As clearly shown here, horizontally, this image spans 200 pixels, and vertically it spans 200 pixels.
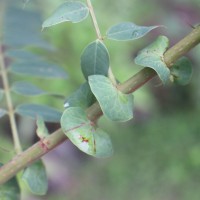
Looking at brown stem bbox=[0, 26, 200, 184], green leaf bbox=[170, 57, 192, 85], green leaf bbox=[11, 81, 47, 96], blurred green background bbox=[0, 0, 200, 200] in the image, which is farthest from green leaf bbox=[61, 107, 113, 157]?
blurred green background bbox=[0, 0, 200, 200]

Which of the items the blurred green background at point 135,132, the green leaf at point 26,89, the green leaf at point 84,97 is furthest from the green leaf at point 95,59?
the blurred green background at point 135,132

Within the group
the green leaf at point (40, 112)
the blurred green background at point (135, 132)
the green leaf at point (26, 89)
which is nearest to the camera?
the green leaf at point (40, 112)

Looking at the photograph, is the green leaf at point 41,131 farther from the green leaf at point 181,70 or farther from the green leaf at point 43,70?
the green leaf at point 43,70

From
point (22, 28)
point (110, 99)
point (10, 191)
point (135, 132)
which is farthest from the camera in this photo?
point (135, 132)

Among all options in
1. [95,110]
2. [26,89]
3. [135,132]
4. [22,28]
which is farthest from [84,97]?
[135,132]

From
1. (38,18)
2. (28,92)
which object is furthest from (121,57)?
(28,92)

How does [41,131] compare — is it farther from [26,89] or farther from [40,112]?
[26,89]
